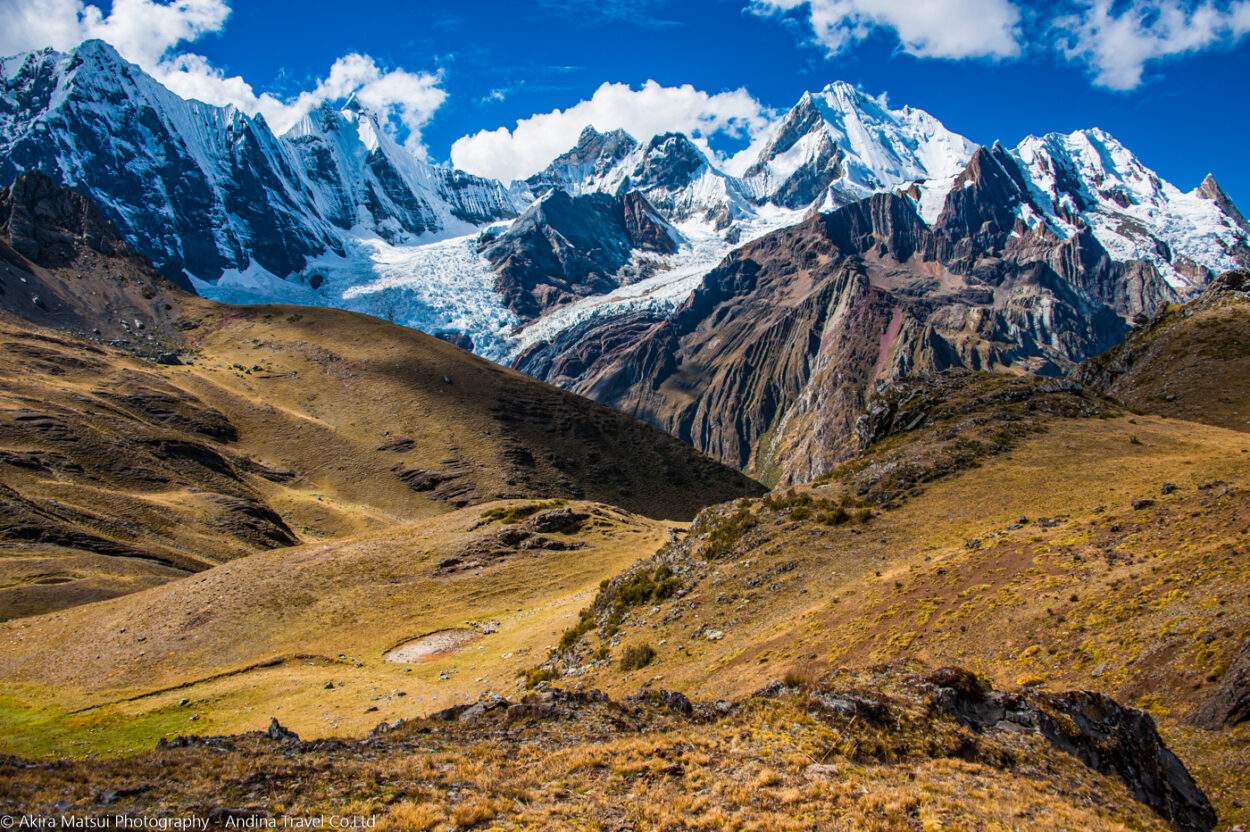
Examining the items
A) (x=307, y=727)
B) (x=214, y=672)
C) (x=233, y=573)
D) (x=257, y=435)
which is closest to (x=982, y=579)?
(x=307, y=727)

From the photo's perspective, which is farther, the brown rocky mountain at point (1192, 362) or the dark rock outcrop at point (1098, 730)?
the brown rocky mountain at point (1192, 362)

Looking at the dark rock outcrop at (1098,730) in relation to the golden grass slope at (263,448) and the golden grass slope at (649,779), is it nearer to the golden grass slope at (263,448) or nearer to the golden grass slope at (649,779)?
the golden grass slope at (649,779)

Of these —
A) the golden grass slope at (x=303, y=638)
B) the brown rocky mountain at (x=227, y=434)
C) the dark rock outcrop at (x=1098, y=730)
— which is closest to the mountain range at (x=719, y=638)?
the dark rock outcrop at (x=1098, y=730)

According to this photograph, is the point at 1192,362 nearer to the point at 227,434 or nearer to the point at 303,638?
the point at 303,638

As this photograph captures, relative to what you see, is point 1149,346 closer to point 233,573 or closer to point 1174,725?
point 1174,725

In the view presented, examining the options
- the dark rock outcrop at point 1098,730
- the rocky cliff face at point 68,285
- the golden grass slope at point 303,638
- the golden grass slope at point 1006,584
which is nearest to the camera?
the dark rock outcrop at point 1098,730

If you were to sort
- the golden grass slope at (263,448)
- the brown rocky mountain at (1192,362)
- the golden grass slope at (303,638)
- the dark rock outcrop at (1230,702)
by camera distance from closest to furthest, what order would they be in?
the dark rock outcrop at (1230,702) → the golden grass slope at (303,638) → the brown rocky mountain at (1192,362) → the golden grass slope at (263,448)

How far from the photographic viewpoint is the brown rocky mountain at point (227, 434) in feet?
238

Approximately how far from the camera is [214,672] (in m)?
37.6

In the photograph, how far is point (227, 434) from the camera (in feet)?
423


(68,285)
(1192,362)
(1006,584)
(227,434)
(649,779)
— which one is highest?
(68,285)

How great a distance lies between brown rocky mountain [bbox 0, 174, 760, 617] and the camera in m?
72.5

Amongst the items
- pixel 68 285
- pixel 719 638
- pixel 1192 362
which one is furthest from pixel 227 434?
pixel 1192 362

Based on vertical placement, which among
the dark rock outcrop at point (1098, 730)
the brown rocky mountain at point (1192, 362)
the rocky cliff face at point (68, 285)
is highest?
the rocky cliff face at point (68, 285)
